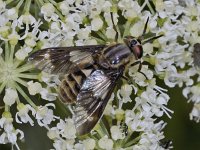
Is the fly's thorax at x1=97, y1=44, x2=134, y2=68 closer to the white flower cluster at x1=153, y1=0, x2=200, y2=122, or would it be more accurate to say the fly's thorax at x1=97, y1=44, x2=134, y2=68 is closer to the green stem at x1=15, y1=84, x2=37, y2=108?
the white flower cluster at x1=153, y1=0, x2=200, y2=122

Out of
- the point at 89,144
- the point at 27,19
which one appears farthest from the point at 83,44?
the point at 89,144

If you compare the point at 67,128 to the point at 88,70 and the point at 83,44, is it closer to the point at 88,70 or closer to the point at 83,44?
the point at 88,70

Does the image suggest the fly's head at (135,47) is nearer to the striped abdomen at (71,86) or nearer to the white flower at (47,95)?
the striped abdomen at (71,86)

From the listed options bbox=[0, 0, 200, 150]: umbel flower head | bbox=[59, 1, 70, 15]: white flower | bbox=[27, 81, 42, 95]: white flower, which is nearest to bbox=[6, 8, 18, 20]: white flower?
bbox=[0, 0, 200, 150]: umbel flower head

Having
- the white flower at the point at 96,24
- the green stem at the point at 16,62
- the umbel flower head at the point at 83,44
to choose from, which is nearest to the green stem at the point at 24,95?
the umbel flower head at the point at 83,44

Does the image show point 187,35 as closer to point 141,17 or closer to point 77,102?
point 141,17

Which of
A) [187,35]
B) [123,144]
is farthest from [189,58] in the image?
[123,144]
